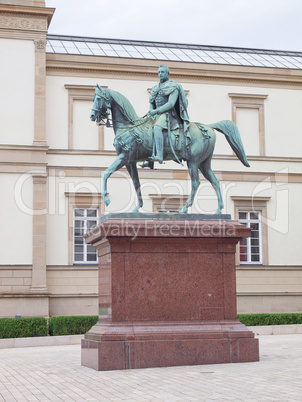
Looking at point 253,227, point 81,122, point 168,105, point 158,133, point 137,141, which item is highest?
point 81,122

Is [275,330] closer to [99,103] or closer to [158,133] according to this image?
[158,133]

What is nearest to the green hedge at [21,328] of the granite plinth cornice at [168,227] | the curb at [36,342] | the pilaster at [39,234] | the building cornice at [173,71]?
the curb at [36,342]

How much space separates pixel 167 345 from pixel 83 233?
19.4 meters

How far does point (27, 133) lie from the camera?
100 ft

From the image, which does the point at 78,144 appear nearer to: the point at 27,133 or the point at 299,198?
the point at 27,133

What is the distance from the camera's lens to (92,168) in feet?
103

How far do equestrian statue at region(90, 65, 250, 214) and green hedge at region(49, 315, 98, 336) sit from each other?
12457 millimetres

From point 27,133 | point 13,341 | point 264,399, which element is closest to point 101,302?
point 264,399

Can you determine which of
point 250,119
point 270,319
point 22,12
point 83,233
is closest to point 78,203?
point 83,233

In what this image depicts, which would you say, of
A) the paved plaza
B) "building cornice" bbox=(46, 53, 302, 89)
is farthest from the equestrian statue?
"building cornice" bbox=(46, 53, 302, 89)

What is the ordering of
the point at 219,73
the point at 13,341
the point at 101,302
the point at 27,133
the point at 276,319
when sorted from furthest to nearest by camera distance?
1. the point at 219,73
2. the point at 27,133
3. the point at 276,319
4. the point at 13,341
5. the point at 101,302

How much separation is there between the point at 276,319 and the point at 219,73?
12443 millimetres

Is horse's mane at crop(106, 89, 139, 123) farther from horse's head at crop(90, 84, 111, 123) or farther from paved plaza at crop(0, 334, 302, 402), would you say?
paved plaza at crop(0, 334, 302, 402)

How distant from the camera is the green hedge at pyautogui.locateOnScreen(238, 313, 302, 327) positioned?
27.5m
